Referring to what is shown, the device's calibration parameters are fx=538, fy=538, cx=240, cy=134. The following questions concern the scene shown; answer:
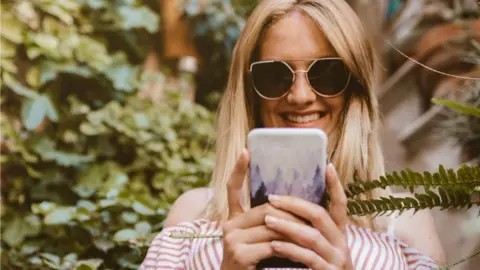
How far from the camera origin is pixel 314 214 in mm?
936

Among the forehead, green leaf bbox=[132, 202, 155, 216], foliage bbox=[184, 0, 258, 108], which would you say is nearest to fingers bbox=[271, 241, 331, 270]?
the forehead

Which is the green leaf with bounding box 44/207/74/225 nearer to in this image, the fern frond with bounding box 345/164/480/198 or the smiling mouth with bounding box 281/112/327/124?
the smiling mouth with bounding box 281/112/327/124

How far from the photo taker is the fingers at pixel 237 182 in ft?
3.17

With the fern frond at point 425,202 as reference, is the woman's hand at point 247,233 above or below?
below

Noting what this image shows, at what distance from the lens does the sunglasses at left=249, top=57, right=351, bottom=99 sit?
1.33 m

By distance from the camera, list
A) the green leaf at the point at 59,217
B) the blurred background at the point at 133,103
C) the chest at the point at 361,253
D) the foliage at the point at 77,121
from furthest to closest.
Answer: the foliage at the point at 77,121
the blurred background at the point at 133,103
the green leaf at the point at 59,217
the chest at the point at 361,253

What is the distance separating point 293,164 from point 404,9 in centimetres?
340

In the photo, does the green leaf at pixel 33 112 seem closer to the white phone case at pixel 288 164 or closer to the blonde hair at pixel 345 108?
the blonde hair at pixel 345 108

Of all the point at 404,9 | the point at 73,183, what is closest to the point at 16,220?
the point at 73,183

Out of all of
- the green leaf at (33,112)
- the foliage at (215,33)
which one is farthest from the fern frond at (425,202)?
the foliage at (215,33)

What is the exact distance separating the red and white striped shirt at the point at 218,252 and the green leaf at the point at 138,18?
6.58 feet

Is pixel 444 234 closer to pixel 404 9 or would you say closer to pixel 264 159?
pixel 264 159

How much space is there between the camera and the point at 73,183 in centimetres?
277

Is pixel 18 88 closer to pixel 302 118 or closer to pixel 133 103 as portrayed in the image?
pixel 133 103
